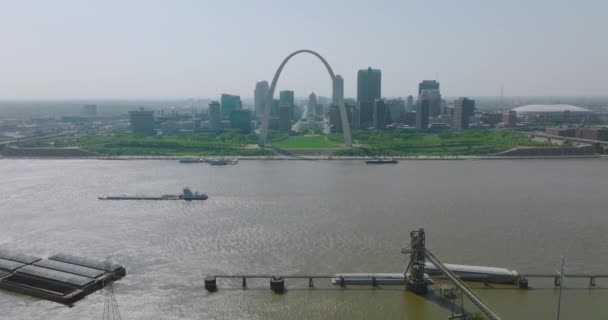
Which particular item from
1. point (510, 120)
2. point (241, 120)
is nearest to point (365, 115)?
point (241, 120)

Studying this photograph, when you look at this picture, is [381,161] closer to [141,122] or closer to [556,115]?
[141,122]

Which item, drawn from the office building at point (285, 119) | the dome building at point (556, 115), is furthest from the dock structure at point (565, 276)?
the dome building at point (556, 115)

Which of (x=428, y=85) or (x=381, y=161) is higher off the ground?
(x=428, y=85)

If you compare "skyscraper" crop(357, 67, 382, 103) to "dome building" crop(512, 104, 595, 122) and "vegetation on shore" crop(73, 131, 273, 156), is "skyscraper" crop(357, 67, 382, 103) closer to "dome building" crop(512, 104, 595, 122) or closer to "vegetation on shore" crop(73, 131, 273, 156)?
"dome building" crop(512, 104, 595, 122)

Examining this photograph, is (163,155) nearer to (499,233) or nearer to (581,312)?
(499,233)

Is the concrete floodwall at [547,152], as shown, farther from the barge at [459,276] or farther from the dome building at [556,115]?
the dome building at [556,115]

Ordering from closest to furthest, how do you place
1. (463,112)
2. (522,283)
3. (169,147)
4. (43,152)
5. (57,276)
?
(522,283), (57,276), (43,152), (169,147), (463,112)

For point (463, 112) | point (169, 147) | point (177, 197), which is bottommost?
point (177, 197)

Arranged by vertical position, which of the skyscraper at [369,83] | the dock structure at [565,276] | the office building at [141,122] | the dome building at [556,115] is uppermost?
the skyscraper at [369,83]
